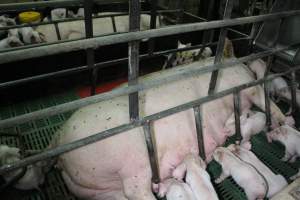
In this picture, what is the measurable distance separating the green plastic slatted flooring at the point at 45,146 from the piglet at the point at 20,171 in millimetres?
121

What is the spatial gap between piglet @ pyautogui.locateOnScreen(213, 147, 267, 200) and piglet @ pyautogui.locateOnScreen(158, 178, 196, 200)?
387 millimetres

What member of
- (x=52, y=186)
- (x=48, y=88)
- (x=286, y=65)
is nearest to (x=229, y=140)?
(x=286, y=65)

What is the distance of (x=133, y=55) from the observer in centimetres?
134

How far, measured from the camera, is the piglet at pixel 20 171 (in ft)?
5.40

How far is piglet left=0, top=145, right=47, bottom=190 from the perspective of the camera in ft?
5.40

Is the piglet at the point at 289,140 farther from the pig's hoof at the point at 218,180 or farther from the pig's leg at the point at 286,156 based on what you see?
the pig's hoof at the point at 218,180

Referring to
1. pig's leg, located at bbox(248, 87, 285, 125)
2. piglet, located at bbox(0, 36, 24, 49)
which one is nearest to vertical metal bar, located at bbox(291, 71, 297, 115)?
pig's leg, located at bbox(248, 87, 285, 125)

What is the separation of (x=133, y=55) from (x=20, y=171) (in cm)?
99

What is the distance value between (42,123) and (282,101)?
2.40m

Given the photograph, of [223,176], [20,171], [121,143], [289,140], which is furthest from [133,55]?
[289,140]

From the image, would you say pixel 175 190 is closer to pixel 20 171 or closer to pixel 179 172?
pixel 179 172

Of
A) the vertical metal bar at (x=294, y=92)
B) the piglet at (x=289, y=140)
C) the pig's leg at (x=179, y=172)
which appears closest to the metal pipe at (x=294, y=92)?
the vertical metal bar at (x=294, y=92)

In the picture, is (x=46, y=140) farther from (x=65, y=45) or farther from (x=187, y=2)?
(x=187, y=2)

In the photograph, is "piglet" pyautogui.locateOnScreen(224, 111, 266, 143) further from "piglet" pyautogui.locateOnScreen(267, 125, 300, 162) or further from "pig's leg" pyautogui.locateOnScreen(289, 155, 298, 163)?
"pig's leg" pyautogui.locateOnScreen(289, 155, 298, 163)
